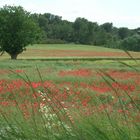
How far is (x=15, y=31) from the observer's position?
69.3m

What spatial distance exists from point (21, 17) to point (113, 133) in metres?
66.9

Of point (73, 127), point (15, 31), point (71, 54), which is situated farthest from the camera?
point (71, 54)

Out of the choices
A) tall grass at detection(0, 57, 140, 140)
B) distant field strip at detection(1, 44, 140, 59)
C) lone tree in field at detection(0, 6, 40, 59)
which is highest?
tall grass at detection(0, 57, 140, 140)

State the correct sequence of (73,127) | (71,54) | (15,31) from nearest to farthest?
(73,127), (15,31), (71,54)

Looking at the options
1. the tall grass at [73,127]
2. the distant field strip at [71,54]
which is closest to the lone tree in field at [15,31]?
the distant field strip at [71,54]

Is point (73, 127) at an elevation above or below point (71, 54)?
above

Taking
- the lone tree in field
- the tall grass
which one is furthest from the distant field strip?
the tall grass

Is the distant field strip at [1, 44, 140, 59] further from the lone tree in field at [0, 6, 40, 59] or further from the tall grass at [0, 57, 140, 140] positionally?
the tall grass at [0, 57, 140, 140]

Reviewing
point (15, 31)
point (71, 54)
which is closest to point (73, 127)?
point (15, 31)

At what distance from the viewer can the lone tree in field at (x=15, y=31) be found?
68.2 metres

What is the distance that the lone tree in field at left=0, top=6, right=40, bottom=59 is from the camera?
6825 centimetres

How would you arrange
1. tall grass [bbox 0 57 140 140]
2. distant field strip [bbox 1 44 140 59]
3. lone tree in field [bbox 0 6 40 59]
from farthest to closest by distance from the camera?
distant field strip [bbox 1 44 140 59] < lone tree in field [bbox 0 6 40 59] < tall grass [bbox 0 57 140 140]

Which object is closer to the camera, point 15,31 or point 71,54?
point 15,31

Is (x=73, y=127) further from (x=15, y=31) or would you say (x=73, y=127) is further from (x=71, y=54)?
(x=71, y=54)
